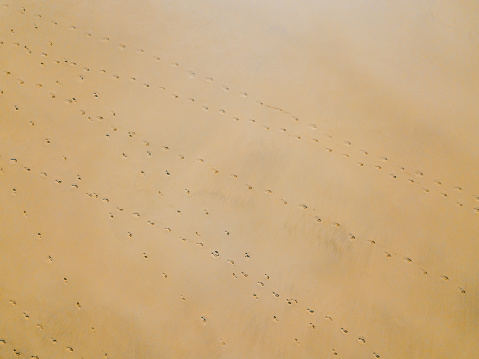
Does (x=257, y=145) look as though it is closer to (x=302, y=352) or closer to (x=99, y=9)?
(x=302, y=352)

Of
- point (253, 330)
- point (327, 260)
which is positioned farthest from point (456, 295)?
point (253, 330)

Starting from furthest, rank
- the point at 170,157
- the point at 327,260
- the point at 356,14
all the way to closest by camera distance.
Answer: the point at 356,14 < the point at 170,157 < the point at 327,260

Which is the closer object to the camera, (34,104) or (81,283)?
(81,283)

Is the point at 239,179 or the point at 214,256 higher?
the point at 239,179

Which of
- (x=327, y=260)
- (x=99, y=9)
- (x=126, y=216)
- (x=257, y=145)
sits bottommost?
(x=126, y=216)

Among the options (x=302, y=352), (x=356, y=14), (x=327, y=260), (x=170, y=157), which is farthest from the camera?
(x=356, y=14)

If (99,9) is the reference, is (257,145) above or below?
below

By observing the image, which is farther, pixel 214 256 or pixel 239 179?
pixel 239 179

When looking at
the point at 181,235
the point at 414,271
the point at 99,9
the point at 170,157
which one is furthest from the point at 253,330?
the point at 99,9
